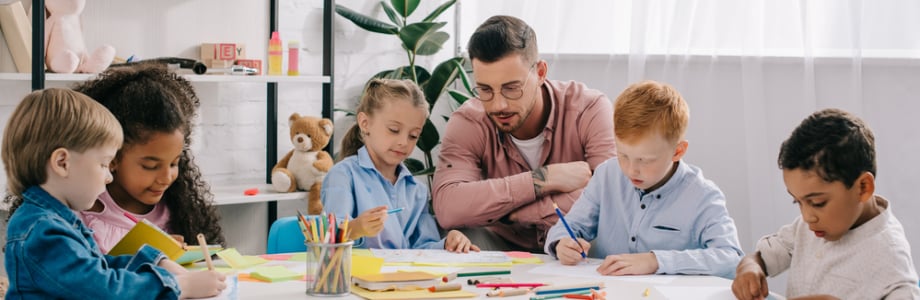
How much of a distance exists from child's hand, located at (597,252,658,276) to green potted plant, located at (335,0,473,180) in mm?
1918

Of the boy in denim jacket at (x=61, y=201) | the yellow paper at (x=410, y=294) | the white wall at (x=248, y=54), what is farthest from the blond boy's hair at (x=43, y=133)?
the white wall at (x=248, y=54)

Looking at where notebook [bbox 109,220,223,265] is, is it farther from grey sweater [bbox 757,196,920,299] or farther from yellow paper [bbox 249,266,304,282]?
grey sweater [bbox 757,196,920,299]

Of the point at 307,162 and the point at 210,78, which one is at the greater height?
the point at 210,78

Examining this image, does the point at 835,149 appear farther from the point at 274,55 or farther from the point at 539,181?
the point at 274,55

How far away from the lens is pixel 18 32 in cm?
293

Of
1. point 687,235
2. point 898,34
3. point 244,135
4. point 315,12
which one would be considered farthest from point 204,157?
point 898,34

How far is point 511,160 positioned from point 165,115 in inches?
41.0

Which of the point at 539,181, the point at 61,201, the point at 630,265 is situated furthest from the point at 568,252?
the point at 61,201

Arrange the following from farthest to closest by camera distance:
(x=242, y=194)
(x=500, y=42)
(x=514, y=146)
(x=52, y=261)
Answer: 1. (x=242, y=194)
2. (x=514, y=146)
3. (x=500, y=42)
4. (x=52, y=261)

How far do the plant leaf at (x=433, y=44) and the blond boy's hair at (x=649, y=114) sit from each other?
74.4 inches

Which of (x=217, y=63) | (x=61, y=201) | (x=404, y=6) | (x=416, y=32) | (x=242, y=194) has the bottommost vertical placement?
(x=242, y=194)

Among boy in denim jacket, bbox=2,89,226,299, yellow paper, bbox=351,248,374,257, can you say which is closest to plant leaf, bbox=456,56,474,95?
yellow paper, bbox=351,248,374,257

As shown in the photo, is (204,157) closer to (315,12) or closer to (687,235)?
(315,12)

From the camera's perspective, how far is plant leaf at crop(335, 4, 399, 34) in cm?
378
